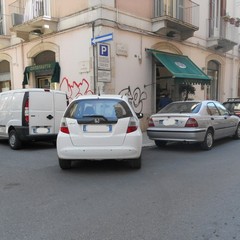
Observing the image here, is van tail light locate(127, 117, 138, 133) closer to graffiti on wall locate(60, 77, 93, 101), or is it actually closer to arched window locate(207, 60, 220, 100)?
graffiti on wall locate(60, 77, 93, 101)

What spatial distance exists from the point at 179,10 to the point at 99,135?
11.5m

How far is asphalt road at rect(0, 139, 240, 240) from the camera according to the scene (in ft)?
12.9

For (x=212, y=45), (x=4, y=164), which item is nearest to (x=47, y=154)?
(x=4, y=164)

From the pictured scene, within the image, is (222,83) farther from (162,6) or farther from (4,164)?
(4,164)

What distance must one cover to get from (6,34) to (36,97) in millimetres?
9103

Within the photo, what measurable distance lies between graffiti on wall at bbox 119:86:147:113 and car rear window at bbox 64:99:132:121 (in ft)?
21.7

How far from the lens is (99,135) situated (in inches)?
264

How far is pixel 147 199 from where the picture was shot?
513cm

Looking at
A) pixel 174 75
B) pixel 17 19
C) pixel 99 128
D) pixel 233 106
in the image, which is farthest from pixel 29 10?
pixel 99 128

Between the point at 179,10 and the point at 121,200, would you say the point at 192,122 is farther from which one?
the point at 179,10

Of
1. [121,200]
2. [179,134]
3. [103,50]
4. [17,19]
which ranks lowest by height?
[121,200]

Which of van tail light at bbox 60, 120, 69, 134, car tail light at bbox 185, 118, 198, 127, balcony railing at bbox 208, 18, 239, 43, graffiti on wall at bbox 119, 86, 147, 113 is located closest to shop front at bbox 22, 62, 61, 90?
graffiti on wall at bbox 119, 86, 147, 113

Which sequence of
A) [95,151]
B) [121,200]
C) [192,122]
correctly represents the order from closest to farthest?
[121,200] → [95,151] → [192,122]

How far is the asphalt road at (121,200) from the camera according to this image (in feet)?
12.9
